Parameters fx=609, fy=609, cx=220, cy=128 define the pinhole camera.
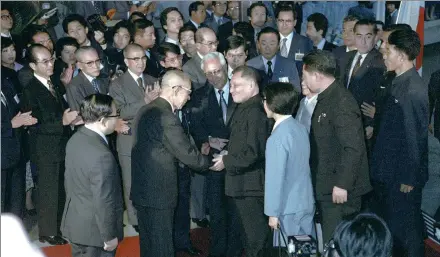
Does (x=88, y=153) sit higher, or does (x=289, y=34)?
(x=289, y=34)

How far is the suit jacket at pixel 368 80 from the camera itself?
5.47m

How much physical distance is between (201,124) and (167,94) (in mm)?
861

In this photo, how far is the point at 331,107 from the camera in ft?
13.4

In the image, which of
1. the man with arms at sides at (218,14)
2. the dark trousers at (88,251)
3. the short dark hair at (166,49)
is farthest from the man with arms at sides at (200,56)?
the man with arms at sides at (218,14)

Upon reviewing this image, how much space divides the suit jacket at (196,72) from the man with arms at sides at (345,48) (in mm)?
1336

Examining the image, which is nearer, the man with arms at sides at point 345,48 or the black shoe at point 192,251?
the black shoe at point 192,251

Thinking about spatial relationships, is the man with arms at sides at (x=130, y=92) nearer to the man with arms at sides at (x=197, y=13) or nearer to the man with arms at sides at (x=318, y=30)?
the man with arms at sides at (x=318, y=30)

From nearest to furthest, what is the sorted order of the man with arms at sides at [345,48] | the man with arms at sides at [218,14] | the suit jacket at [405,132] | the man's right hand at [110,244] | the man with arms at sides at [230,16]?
the man's right hand at [110,244] → the suit jacket at [405,132] → the man with arms at sides at [345,48] → the man with arms at sides at [230,16] → the man with arms at sides at [218,14]

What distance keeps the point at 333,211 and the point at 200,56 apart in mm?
2052

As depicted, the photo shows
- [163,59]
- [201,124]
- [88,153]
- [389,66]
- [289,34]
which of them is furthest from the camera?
[289,34]

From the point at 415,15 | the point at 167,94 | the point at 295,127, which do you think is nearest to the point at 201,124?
the point at 167,94

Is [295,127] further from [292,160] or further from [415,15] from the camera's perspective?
[415,15]

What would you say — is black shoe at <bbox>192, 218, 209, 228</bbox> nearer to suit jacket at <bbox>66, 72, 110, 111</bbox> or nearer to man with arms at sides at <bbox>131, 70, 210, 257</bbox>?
man with arms at sides at <bbox>131, 70, 210, 257</bbox>

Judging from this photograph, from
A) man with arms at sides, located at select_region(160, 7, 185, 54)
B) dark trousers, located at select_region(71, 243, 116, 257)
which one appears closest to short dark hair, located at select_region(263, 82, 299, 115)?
dark trousers, located at select_region(71, 243, 116, 257)
